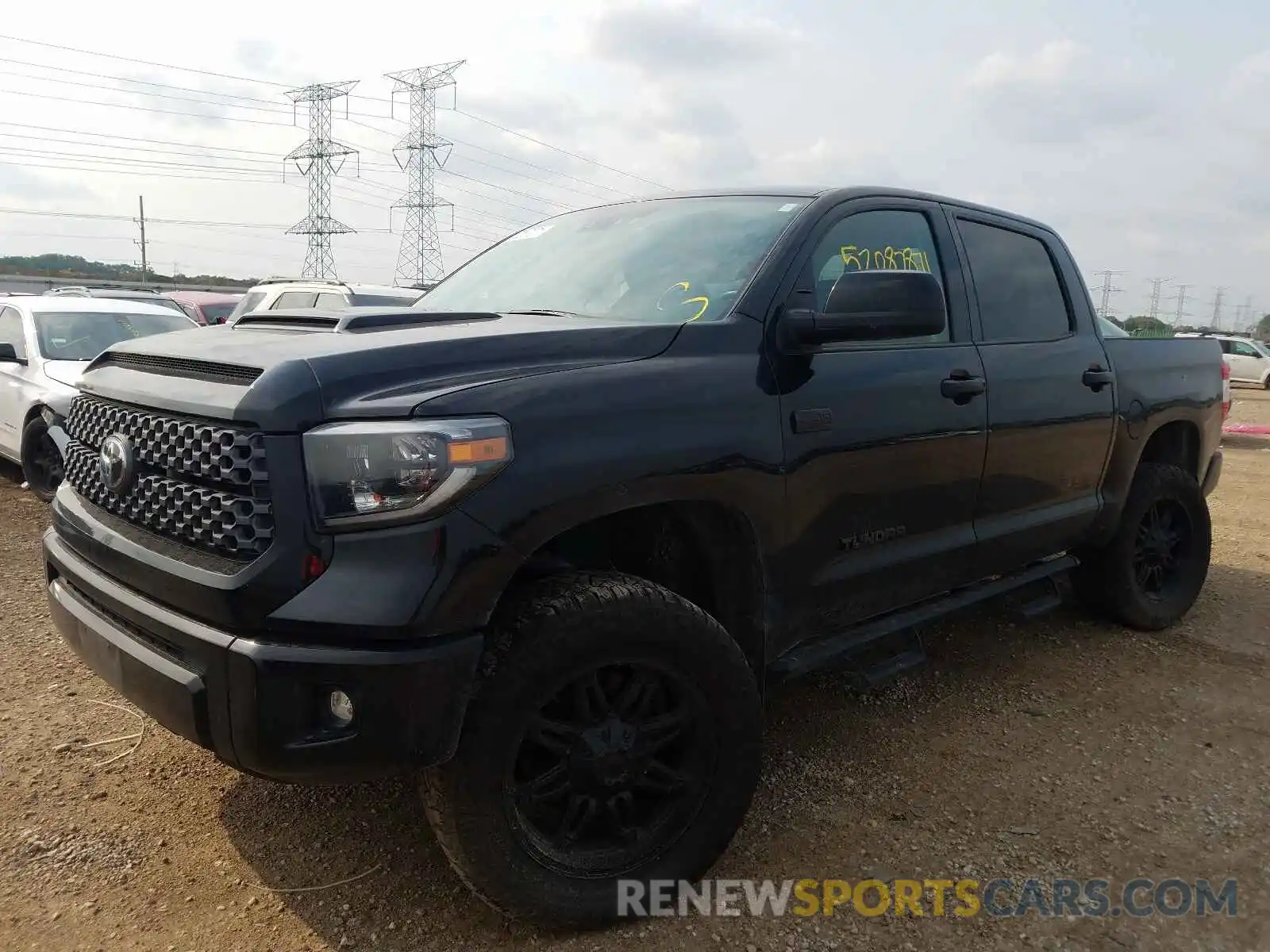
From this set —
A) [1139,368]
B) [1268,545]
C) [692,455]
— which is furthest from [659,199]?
[1268,545]

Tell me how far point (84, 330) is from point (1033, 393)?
7201mm

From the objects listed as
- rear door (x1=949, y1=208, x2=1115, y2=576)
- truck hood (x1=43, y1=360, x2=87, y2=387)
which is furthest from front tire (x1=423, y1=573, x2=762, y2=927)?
truck hood (x1=43, y1=360, x2=87, y2=387)

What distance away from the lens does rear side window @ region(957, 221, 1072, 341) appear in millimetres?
3553

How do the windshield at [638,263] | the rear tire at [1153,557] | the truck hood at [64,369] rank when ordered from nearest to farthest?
the windshield at [638,263], the rear tire at [1153,557], the truck hood at [64,369]

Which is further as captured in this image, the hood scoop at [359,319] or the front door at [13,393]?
the front door at [13,393]

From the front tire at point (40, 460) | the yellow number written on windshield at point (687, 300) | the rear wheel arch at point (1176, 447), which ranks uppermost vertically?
the yellow number written on windshield at point (687, 300)

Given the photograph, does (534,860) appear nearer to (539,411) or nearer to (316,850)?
(316,850)

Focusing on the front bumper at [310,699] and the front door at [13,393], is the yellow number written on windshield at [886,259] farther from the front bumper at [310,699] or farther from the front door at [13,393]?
the front door at [13,393]

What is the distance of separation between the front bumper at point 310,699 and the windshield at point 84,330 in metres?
6.08

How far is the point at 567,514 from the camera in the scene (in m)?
2.11

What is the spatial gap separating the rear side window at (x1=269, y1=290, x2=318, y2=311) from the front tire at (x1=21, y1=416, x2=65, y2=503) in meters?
6.06

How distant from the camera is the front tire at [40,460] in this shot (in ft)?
22.2

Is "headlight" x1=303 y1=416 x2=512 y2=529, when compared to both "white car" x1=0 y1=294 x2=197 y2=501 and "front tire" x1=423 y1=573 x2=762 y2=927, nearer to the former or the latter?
"front tire" x1=423 y1=573 x2=762 y2=927

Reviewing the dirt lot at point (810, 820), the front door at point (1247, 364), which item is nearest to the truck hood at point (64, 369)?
the dirt lot at point (810, 820)
